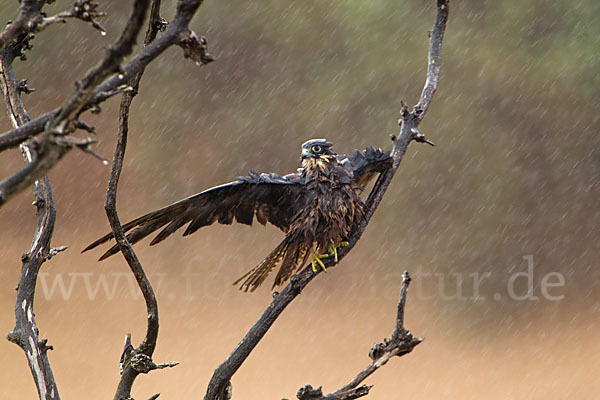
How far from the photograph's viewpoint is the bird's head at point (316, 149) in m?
1.78

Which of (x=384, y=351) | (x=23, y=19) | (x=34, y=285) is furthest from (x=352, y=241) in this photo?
(x=23, y=19)

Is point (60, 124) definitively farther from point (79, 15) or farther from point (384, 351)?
point (384, 351)

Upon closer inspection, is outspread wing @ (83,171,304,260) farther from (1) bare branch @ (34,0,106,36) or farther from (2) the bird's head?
(1) bare branch @ (34,0,106,36)

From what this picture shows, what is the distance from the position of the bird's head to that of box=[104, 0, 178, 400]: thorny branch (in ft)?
1.62

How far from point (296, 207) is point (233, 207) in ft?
0.55

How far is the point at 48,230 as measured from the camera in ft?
5.50

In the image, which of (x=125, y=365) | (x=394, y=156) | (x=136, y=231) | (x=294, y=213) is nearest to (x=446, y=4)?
(x=394, y=156)

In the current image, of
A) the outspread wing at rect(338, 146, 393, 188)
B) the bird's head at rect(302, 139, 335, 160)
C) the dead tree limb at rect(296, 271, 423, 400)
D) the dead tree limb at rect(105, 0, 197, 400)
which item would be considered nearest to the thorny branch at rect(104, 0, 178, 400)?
the dead tree limb at rect(105, 0, 197, 400)

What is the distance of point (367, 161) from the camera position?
5.83ft

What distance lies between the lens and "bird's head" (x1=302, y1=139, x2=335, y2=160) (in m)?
1.78

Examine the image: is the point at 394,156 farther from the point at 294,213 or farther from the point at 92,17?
the point at 92,17

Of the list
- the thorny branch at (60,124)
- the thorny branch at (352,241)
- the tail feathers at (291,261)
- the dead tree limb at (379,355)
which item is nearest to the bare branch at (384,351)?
the dead tree limb at (379,355)

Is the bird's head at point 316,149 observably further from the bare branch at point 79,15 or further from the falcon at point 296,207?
the bare branch at point 79,15

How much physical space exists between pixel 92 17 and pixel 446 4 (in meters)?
1.06
